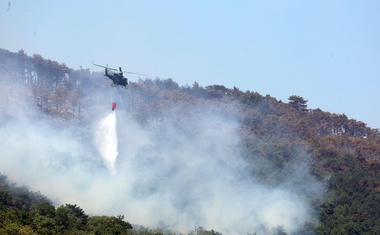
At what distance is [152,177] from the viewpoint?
6981 centimetres

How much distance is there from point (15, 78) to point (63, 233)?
69704 millimetres

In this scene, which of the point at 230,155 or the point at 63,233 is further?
the point at 230,155

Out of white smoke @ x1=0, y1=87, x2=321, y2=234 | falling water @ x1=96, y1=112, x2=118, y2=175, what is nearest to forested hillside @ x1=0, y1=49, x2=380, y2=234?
white smoke @ x1=0, y1=87, x2=321, y2=234

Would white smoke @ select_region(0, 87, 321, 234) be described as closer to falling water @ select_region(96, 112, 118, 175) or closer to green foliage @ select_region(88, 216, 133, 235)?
falling water @ select_region(96, 112, 118, 175)

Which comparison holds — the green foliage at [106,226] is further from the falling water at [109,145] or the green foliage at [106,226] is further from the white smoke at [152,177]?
the falling water at [109,145]

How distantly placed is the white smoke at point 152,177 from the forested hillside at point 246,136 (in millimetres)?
2063

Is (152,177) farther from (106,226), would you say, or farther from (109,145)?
(106,226)

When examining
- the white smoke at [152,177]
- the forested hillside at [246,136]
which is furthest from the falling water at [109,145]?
the forested hillside at [246,136]

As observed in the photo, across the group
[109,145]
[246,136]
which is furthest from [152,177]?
[246,136]

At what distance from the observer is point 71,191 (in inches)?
2446

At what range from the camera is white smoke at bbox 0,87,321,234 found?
6109cm

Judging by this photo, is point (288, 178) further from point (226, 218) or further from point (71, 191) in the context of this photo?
point (71, 191)

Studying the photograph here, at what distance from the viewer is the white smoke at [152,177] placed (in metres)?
61.1

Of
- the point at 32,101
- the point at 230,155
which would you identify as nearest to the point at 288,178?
the point at 230,155
